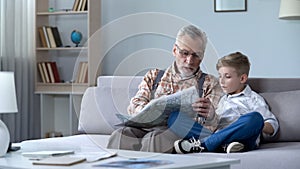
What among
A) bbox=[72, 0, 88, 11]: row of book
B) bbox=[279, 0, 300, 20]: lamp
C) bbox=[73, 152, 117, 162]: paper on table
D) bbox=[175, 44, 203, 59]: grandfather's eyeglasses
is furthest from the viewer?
bbox=[72, 0, 88, 11]: row of book

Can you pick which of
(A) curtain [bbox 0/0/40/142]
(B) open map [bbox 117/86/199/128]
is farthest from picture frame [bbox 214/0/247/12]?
(B) open map [bbox 117/86/199/128]

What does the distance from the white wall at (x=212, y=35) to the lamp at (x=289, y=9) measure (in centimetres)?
19

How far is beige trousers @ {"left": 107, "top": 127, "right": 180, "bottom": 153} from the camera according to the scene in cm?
298

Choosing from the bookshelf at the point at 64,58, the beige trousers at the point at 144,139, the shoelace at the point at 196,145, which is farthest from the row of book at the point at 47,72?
the shoelace at the point at 196,145

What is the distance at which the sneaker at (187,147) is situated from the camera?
2.96 metres

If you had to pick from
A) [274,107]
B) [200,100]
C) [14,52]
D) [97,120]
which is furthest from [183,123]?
[14,52]

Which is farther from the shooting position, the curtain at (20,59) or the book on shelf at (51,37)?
the book on shelf at (51,37)

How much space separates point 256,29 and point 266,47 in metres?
0.15

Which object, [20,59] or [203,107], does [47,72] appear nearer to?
[20,59]

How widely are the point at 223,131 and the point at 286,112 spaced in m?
0.47

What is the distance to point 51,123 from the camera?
5355 mm

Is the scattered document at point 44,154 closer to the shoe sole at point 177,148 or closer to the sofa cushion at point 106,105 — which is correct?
the shoe sole at point 177,148

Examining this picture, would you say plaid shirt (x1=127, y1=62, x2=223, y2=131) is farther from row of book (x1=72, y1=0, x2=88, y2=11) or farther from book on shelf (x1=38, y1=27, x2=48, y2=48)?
book on shelf (x1=38, y1=27, x2=48, y2=48)

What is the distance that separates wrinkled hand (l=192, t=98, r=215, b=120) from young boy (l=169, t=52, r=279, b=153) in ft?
0.24
